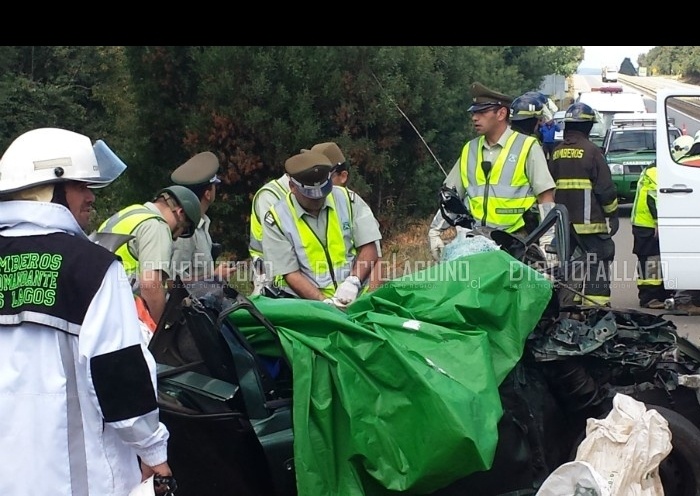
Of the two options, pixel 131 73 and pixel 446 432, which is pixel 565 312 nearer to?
pixel 446 432

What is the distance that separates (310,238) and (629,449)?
88.7 inches

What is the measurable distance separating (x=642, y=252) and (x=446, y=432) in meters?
6.32

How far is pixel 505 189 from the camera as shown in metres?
5.78

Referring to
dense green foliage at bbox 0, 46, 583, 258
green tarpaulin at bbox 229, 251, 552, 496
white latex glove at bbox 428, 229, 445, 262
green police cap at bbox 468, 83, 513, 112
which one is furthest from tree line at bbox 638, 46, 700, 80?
green tarpaulin at bbox 229, 251, 552, 496

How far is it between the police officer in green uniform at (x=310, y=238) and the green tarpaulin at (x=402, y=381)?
4.21 feet

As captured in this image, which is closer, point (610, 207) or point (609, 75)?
point (610, 207)

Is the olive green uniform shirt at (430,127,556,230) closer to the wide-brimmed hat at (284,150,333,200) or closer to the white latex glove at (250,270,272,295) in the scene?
the wide-brimmed hat at (284,150,333,200)

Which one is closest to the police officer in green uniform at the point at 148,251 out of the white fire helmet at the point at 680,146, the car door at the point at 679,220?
the car door at the point at 679,220

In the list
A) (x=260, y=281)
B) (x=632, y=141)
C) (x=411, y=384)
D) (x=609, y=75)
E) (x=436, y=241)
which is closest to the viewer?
(x=411, y=384)

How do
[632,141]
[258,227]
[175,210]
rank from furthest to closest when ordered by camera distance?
1. [632,141]
2. [258,227]
3. [175,210]

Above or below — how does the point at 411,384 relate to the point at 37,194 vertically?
below

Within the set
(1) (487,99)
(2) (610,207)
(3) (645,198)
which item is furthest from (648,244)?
(1) (487,99)

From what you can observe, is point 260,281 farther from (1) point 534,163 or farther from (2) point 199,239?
(1) point 534,163

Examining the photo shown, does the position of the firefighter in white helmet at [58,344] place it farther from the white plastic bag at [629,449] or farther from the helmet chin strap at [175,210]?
the helmet chin strap at [175,210]
